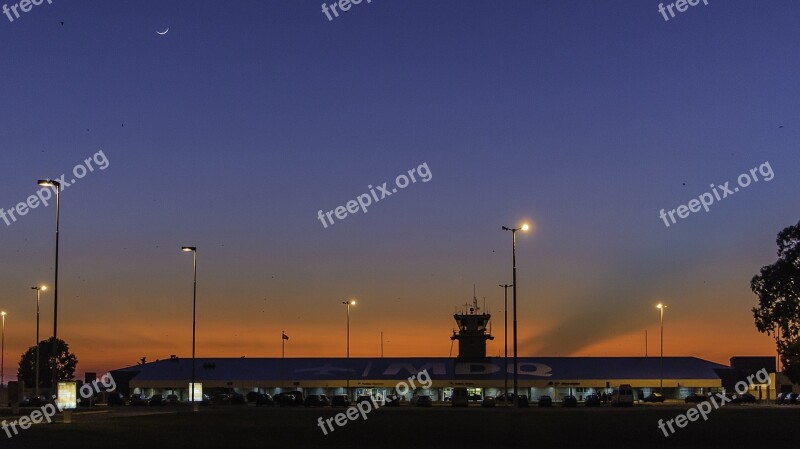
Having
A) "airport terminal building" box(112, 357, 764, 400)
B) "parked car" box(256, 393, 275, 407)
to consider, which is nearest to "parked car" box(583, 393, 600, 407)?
"airport terminal building" box(112, 357, 764, 400)

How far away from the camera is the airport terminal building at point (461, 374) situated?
113 m

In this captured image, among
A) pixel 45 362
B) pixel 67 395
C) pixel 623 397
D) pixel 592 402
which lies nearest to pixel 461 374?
pixel 592 402

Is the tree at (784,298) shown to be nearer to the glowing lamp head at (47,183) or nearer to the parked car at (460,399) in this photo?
the parked car at (460,399)

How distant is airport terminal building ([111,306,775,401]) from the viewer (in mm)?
112938

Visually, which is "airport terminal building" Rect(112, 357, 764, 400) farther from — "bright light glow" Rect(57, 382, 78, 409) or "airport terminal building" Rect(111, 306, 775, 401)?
"bright light glow" Rect(57, 382, 78, 409)

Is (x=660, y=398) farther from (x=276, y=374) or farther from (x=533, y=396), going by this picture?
(x=276, y=374)

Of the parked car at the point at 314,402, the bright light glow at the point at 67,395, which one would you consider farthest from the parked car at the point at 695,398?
the bright light glow at the point at 67,395

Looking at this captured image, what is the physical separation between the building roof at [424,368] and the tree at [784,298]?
72.4 ft

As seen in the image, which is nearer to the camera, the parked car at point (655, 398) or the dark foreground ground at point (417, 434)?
the dark foreground ground at point (417, 434)

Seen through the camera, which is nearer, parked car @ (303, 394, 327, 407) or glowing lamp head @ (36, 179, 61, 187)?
glowing lamp head @ (36, 179, 61, 187)

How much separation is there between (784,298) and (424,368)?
153ft

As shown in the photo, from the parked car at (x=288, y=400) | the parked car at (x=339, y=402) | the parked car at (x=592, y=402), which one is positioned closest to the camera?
the parked car at (x=339, y=402)

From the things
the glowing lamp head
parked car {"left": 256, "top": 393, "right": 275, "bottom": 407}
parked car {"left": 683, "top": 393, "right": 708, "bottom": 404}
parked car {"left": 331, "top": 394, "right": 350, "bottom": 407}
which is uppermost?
the glowing lamp head

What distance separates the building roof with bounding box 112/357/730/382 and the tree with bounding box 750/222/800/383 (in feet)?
72.4
